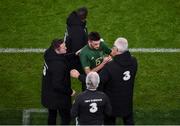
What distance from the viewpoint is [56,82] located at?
35.4ft

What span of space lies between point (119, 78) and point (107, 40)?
15.2 ft

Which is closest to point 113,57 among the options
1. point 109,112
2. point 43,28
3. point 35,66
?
point 109,112

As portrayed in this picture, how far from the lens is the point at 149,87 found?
1354cm

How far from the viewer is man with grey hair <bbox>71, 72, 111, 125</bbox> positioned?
962 cm

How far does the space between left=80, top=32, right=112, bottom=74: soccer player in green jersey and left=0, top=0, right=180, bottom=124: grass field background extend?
1601mm

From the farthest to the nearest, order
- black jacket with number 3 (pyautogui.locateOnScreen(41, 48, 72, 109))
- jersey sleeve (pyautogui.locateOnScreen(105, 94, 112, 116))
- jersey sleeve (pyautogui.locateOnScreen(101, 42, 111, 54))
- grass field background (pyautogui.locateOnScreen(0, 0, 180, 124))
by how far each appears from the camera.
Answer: grass field background (pyautogui.locateOnScreen(0, 0, 180, 124)) → jersey sleeve (pyautogui.locateOnScreen(101, 42, 111, 54)) → black jacket with number 3 (pyautogui.locateOnScreen(41, 48, 72, 109)) → jersey sleeve (pyautogui.locateOnScreen(105, 94, 112, 116))

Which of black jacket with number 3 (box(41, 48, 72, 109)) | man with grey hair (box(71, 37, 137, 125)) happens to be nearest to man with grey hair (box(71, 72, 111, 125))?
man with grey hair (box(71, 37, 137, 125))

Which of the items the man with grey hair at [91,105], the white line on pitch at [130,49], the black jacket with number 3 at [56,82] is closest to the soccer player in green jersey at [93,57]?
the black jacket with number 3 at [56,82]

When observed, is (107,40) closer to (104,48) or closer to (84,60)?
(104,48)

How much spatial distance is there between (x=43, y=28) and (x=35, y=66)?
169 centimetres

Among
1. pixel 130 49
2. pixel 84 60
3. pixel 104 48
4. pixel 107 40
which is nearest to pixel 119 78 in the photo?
pixel 84 60

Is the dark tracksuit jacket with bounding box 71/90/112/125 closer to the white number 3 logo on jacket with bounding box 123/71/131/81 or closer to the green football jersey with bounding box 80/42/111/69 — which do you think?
the white number 3 logo on jacket with bounding box 123/71/131/81

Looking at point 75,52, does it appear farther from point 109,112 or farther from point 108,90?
point 109,112

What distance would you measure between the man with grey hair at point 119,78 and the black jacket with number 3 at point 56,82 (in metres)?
0.24
